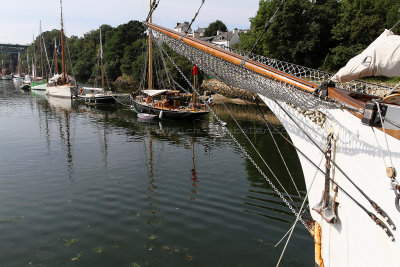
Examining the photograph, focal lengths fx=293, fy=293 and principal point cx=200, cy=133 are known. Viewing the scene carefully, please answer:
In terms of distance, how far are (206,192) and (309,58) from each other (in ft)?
122

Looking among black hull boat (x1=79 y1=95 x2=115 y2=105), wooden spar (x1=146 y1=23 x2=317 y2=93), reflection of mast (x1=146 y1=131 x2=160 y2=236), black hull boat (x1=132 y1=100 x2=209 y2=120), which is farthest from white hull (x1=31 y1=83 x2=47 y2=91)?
wooden spar (x1=146 y1=23 x2=317 y2=93)

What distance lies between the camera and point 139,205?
1062 cm

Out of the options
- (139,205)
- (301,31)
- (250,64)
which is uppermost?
(301,31)

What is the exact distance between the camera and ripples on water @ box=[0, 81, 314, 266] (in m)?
7.84

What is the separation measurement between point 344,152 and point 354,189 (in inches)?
23.8

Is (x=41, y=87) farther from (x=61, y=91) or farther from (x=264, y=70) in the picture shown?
(x=264, y=70)

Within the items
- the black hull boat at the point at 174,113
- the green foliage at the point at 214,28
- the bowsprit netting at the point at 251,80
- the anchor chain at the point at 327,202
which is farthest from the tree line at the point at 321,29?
the green foliage at the point at 214,28

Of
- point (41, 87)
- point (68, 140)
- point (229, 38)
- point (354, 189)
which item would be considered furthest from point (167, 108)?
point (229, 38)

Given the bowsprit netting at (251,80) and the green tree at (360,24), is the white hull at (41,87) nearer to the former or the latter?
the green tree at (360,24)

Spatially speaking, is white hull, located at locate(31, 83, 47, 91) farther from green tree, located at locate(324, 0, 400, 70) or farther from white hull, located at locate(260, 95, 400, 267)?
white hull, located at locate(260, 95, 400, 267)

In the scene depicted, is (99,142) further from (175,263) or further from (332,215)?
(332,215)

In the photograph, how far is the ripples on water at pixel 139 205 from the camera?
7.84 meters

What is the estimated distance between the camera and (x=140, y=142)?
20359 mm

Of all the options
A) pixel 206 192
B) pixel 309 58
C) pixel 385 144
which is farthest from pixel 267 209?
pixel 309 58
